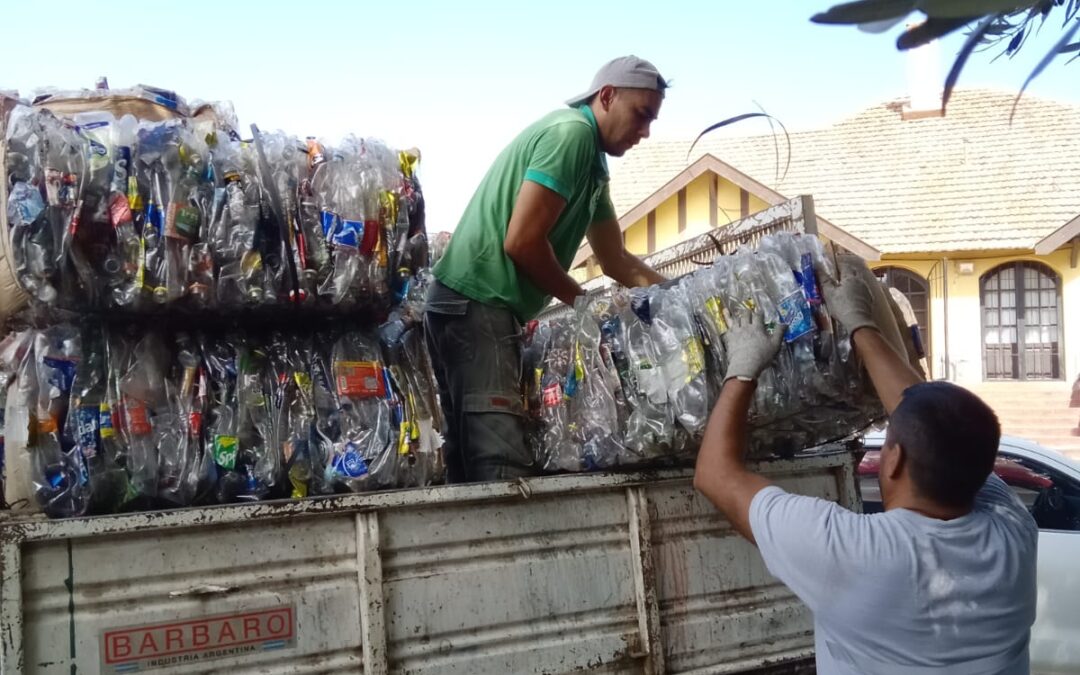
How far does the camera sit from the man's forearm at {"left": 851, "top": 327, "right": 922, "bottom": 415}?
229 centimetres

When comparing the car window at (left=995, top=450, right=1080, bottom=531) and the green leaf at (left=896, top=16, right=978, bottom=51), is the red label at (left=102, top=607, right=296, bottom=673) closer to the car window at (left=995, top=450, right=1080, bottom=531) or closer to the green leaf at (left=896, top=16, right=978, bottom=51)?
the green leaf at (left=896, top=16, right=978, bottom=51)

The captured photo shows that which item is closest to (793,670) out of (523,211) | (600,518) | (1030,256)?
(600,518)

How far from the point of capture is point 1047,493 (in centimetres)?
458

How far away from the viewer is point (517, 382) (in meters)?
2.81

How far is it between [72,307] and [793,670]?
2.28 meters

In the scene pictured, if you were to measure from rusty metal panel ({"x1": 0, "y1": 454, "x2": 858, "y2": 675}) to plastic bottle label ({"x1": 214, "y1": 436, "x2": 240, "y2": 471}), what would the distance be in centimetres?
23

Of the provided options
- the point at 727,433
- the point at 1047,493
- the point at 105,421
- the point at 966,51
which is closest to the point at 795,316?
the point at 727,433

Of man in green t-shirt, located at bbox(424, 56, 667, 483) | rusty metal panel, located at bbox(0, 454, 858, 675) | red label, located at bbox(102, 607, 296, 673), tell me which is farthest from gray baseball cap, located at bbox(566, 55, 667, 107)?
red label, located at bbox(102, 607, 296, 673)

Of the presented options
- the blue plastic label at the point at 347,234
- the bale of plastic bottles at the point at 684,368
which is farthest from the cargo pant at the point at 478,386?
the blue plastic label at the point at 347,234

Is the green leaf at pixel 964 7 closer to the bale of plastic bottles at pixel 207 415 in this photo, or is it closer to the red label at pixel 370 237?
the red label at pixel 370 237

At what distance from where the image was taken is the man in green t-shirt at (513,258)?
2701mm

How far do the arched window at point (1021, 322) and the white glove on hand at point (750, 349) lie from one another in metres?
13.0

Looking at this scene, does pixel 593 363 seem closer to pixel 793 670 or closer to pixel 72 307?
pixel 793 670

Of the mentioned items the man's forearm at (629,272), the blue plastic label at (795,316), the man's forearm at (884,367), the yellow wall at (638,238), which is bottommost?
the man's forearm at (884,367)
